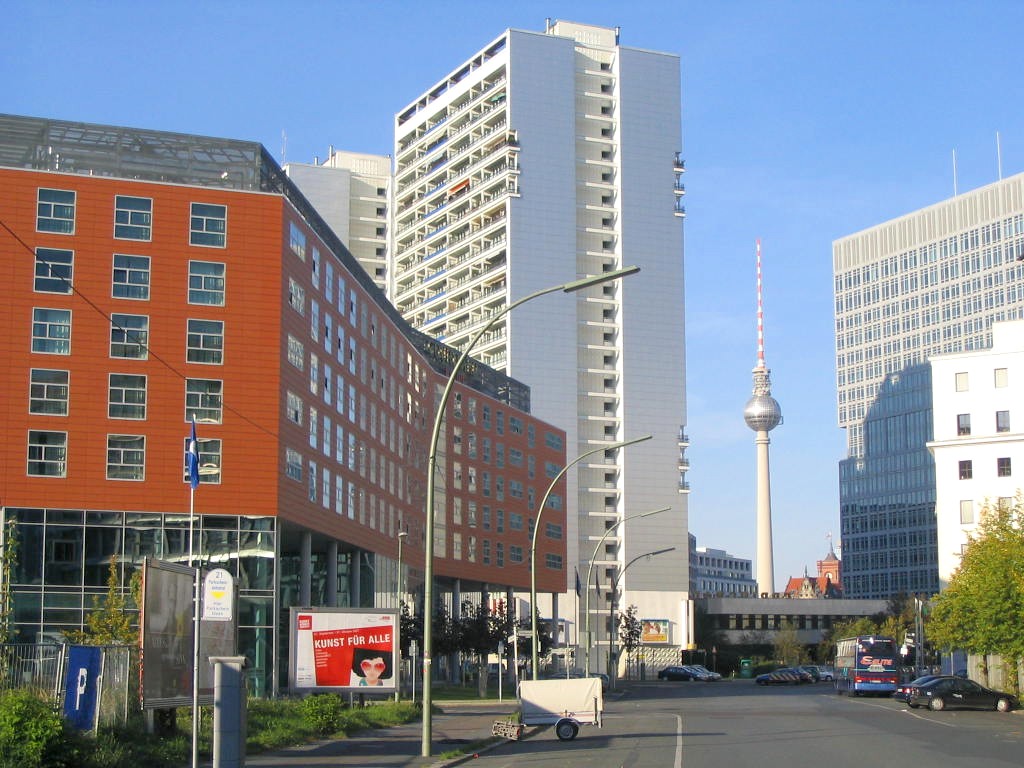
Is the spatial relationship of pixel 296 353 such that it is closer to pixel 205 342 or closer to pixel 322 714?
pixel 205 342

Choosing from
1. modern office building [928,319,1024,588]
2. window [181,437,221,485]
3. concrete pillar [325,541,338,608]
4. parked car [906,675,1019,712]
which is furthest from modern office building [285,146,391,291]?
parked car [906,675,1019,712]

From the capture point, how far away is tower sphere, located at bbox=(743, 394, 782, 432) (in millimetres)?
177375

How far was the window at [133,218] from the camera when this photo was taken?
5662cm

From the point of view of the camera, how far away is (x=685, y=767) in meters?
25.8

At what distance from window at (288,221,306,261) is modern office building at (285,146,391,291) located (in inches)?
3891

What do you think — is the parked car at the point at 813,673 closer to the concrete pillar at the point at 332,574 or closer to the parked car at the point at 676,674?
the parked car at the point at 676,674

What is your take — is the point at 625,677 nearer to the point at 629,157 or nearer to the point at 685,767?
the point at 629,157

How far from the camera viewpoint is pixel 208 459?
5588cm

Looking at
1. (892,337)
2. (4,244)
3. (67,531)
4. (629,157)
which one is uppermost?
(629,157)

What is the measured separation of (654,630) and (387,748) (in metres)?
112

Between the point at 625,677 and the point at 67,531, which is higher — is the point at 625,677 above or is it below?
below

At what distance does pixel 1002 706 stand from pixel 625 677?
84.4m

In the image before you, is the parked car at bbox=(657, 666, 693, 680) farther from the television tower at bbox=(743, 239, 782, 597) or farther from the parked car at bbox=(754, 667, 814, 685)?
the television tower at bbox=(743, 239, 782, 597)

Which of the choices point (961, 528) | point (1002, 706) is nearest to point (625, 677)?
point (961, 528)
